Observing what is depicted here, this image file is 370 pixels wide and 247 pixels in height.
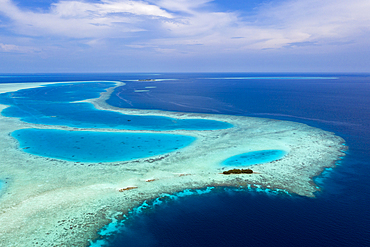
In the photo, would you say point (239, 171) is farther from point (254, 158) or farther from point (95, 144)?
point (95, 144)

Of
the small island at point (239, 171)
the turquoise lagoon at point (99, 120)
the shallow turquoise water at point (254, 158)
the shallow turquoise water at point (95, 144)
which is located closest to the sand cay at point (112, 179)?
the small island at point (239, 171)

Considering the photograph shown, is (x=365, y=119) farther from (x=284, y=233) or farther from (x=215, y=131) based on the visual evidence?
(x=284, y=233)

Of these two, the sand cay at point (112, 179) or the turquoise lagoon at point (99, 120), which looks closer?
the sand cay at point (112, 179)

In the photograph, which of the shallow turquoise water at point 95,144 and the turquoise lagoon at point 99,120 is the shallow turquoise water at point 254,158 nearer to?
the shallow turquoise water at point 95,144

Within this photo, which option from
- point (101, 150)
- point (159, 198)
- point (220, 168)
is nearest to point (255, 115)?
point (220, 168)

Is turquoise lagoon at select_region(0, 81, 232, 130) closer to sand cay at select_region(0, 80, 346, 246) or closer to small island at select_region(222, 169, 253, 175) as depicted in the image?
sand cay at select_region(0, 80, 346, 246)

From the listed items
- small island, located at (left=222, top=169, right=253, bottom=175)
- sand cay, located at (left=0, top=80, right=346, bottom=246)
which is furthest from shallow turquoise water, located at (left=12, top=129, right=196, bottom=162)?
small island, located at (left=222, top=169, right=253, bottom=175)

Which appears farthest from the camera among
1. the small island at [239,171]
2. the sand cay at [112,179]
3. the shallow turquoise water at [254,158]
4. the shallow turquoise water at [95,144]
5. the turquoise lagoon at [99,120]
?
the turquoise lagoon at [99,120]
